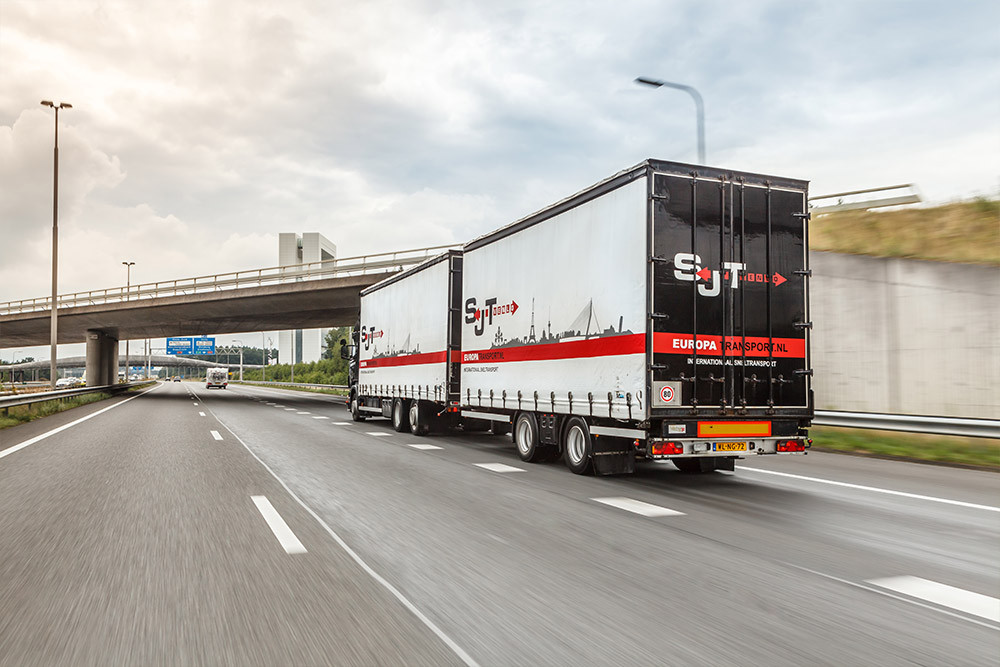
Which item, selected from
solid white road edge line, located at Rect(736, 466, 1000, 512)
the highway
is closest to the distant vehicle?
the highway

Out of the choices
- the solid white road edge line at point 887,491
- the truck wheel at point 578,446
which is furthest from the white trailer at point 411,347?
the solid white road edge line at point 887,491

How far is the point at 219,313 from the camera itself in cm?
4291

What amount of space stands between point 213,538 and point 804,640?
169 inches

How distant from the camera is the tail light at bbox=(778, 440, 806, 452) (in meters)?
9.06

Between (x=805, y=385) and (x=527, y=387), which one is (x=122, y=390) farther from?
(x=805, y=385)

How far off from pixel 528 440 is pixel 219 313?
35.8m

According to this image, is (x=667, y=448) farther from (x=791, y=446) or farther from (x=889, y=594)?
(x=889, y=594)

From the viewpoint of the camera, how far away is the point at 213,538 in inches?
227

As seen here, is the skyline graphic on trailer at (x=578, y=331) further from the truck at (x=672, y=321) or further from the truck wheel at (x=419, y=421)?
the truck wheel at (x=419, y=421)

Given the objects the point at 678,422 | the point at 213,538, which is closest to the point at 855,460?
the point at 678,422

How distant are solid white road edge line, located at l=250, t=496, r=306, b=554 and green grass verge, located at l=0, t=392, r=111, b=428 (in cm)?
1423

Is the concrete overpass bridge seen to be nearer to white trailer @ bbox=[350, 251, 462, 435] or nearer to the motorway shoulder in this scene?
white trailer @ bbox=[350, 251, 462, 435]

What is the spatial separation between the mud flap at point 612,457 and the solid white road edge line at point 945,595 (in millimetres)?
4847

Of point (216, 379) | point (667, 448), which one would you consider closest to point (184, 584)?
point (667, 448)
